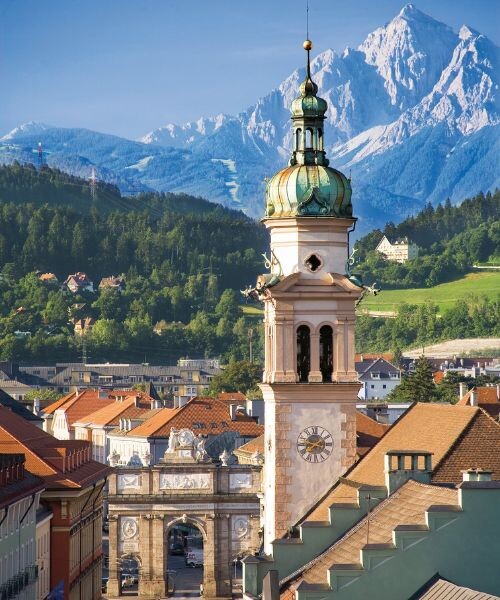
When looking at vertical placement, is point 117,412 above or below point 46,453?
above

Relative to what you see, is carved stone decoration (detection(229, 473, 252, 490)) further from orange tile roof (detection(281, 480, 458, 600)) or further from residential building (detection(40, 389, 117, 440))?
residential building (detection(40, 389, 117, 440))

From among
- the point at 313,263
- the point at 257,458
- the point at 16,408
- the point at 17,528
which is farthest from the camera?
the point at 16,408

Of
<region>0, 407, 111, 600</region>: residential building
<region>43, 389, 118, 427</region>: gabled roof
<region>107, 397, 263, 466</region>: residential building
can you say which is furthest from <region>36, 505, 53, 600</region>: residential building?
<region>43, 389, 118, 427</region>: gabled roof

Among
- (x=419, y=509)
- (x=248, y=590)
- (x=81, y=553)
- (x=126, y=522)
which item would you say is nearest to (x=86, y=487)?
(x=81, y=553)

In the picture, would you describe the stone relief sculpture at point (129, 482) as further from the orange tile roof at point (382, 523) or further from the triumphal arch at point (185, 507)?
the orange tile roof at point (382, 523)

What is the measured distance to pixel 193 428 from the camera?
13500 cm

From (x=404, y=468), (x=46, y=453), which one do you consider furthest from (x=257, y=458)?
(x=404, y=468)

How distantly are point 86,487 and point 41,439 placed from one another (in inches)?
262

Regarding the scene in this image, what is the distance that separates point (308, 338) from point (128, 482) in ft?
147

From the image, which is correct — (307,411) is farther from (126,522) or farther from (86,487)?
(126,522)

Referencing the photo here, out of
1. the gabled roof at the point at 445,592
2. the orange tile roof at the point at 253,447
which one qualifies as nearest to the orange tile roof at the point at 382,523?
the gabled roof at the point at 445,592

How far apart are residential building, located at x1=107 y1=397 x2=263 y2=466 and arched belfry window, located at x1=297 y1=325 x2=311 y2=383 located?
73678 mm

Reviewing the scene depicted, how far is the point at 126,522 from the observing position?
93.4m

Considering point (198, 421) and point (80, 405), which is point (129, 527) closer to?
point (198, 421)
